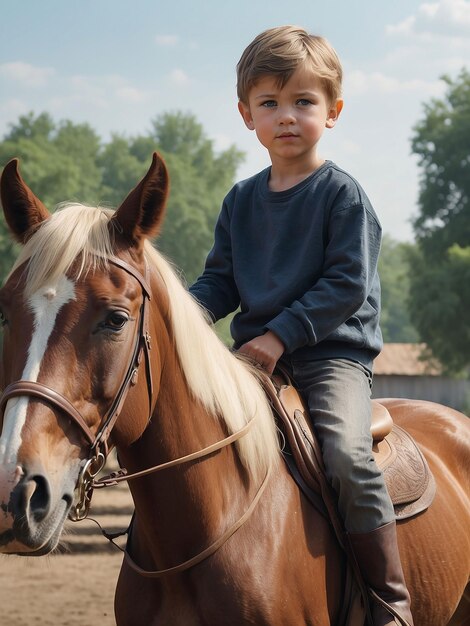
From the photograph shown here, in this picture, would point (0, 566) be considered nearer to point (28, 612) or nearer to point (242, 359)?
point (28, 612)

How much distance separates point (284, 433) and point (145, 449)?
2.02ft

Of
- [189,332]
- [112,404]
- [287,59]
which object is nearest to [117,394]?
[112,404]

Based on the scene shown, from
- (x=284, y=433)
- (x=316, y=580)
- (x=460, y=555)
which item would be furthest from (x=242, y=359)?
(x=460, y=555)

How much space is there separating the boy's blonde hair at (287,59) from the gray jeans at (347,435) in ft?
3.81

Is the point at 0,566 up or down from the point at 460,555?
down

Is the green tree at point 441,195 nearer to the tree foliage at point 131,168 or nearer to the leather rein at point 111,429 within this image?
the tree foliage at point 131,168

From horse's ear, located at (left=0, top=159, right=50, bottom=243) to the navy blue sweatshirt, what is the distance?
969mm

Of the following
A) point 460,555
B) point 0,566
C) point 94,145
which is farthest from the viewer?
point 94,145

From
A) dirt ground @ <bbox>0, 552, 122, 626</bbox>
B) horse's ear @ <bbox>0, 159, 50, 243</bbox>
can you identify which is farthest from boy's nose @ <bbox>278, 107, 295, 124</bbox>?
dirt ground @ <bbox>0, 552, 122, 626</bbox>

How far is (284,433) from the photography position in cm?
330

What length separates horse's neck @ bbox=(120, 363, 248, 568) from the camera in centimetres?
293

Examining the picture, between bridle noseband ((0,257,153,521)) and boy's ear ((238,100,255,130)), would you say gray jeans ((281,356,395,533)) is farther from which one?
boy's ear ((238,100,255,130))

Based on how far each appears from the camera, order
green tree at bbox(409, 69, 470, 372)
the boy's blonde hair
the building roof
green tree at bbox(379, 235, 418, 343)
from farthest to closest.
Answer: green tree at bbox(379, 235, 418, 343) → the building roof → green tree at bbox(409, 69, 470, 372) → the boy's blonde hair

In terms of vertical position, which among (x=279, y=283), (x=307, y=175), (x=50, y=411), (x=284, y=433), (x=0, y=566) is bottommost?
(x=0, y=566)
